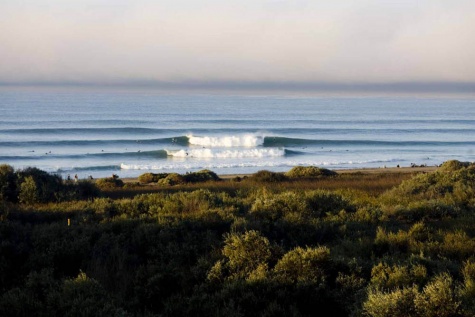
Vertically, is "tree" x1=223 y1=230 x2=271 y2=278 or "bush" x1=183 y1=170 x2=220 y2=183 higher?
"tree" x1=223 y1=230 x2=271 y2=278

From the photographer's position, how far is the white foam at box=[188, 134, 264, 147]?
46.9m

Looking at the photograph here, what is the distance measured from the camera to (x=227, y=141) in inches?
1864

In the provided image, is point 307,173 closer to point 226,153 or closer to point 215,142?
point 226,153

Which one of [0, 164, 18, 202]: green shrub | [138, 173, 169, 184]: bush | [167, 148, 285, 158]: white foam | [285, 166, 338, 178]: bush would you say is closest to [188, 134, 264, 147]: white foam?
[167, 148, 285, 158]: white foam

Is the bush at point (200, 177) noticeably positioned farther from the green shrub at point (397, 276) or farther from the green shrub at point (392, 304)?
the green shrub at point (392, 304)

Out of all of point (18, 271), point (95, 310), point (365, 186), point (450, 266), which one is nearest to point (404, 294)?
point (450, 266)

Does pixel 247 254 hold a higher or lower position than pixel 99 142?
higher

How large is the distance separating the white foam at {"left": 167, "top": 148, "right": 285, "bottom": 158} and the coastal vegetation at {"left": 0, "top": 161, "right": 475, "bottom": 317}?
30540 mm

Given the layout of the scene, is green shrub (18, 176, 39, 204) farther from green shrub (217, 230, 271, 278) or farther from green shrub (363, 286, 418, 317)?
green shrub (363, 286, 418, 317)

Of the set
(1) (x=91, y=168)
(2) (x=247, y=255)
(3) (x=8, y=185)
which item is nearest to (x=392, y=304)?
(2) (x=247, y=255)

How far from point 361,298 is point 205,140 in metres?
42.7

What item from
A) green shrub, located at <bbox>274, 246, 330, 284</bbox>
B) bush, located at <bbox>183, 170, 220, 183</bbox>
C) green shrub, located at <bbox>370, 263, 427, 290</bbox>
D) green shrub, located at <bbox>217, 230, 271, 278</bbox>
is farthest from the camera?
bush, located at <bbox>183, 170, 220, 183</bbox>

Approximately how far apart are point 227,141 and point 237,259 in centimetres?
4128

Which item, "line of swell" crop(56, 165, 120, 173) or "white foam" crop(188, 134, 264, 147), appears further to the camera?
"white foam" crop(188, 134, 264, 147)
